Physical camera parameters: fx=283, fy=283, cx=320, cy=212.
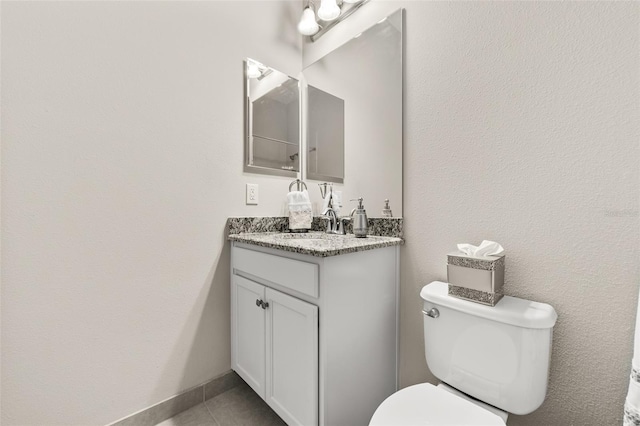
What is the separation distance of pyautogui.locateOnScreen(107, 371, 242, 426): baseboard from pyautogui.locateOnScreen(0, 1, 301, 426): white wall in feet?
0.10

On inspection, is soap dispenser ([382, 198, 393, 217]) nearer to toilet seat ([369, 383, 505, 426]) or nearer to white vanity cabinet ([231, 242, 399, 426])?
white vanity cabinet ([231, 242, 399, 426])

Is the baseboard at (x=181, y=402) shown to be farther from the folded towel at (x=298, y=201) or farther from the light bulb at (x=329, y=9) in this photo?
the light bulb at (x=329, y=9)

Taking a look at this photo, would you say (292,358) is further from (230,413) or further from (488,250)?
(488,250)

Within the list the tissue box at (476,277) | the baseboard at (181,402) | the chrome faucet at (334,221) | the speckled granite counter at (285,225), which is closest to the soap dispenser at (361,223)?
the speckled granite counter at (285,225)

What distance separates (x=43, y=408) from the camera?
1.03 meters

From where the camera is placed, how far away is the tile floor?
50.0 inches

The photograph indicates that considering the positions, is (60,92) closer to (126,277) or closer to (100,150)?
(100,150)

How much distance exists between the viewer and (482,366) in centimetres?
88

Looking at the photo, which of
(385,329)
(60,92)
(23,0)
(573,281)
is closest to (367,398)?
(385,329)

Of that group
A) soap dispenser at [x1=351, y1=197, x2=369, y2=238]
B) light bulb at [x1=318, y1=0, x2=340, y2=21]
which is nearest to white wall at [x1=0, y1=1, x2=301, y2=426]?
light bulb at [x1=318, y1=0, x2=340, y2=21]

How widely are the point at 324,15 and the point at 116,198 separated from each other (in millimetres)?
1384

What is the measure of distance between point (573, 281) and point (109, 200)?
Answer: 1.69 metres

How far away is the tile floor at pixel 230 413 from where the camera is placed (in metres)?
1.27

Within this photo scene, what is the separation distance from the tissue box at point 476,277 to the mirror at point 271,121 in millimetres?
1096
